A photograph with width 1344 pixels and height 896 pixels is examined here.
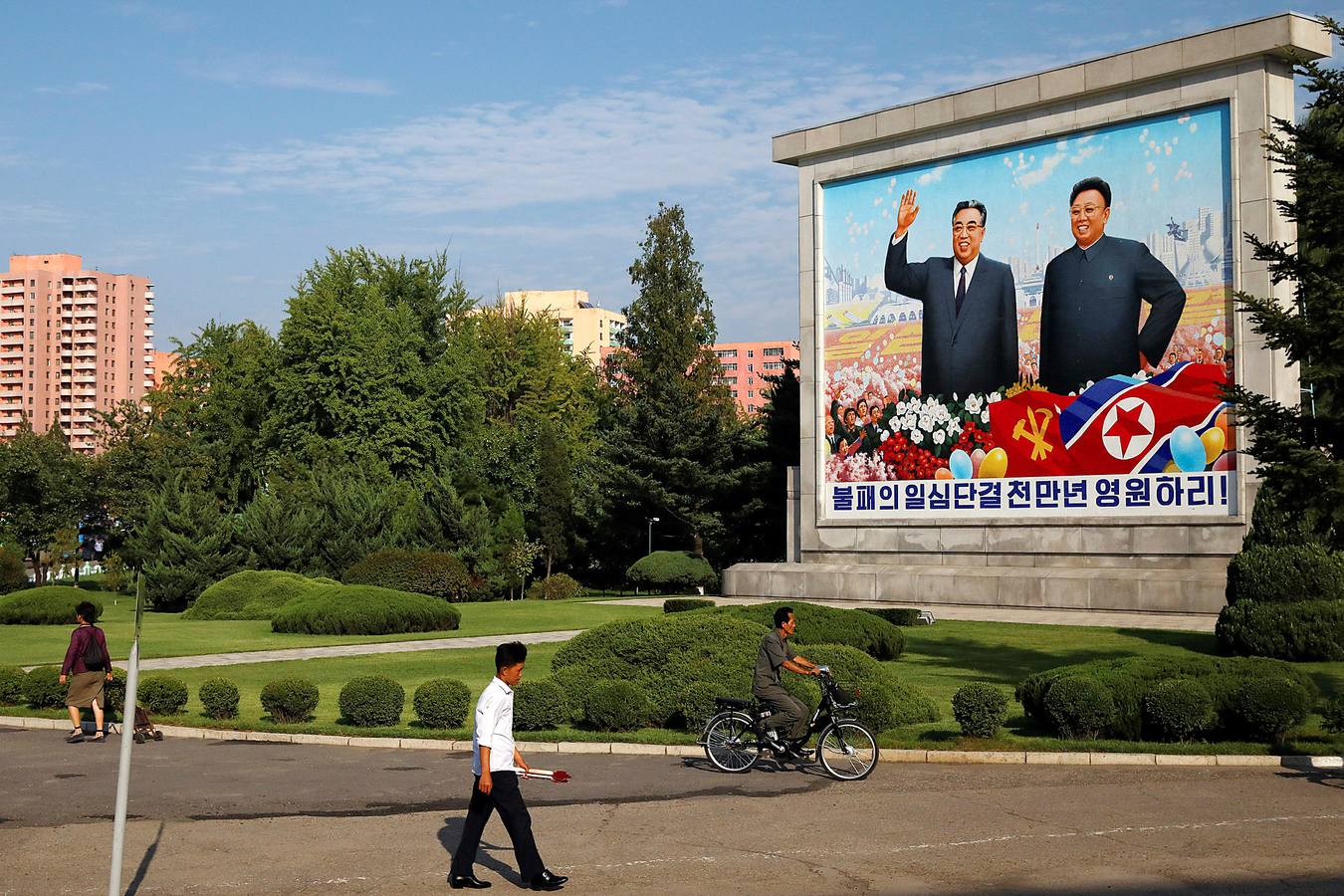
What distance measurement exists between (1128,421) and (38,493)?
67350 mm

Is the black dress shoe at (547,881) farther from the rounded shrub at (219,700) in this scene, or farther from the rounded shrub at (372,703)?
the rounded shrub at (219,700)

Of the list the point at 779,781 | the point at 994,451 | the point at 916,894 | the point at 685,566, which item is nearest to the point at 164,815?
the point at 779,781

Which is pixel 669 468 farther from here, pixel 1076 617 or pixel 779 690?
pixel 779 690

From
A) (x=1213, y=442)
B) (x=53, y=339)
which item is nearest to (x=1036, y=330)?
(x=1213, y=442)

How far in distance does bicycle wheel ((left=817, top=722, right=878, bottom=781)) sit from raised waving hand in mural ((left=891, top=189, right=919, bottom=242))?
33.1m

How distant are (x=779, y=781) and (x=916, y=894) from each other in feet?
15.9

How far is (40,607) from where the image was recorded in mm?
40312

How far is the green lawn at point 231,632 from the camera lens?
3056 cm

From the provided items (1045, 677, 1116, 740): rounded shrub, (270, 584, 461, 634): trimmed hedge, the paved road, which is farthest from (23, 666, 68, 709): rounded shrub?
(270, 584, 461, 634): trimmed hedge

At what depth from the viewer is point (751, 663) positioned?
17734mm

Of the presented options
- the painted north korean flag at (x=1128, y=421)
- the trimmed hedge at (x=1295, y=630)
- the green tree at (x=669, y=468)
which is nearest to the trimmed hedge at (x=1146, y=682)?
the trimmed hedge at (x=1295, y=630)

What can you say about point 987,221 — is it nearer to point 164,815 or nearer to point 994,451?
point 994,451

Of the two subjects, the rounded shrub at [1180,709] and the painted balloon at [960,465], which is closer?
the rounded shrub at [1180,709]

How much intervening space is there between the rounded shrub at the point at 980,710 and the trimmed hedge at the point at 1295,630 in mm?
11577
